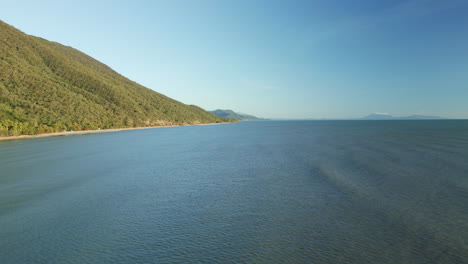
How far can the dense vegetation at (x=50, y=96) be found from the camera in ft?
319

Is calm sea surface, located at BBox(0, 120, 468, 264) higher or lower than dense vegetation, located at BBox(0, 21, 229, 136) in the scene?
lower

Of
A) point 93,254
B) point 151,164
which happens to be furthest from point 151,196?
point 151,164

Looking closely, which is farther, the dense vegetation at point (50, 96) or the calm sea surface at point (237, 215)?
the dense vegetation at point (50, 96)

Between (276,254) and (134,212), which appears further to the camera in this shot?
(134,212)

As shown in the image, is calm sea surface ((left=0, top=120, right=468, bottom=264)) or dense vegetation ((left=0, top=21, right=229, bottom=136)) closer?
calm sea surface ((left=0, top=120, right=468, bottom=264))

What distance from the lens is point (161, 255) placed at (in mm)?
12547

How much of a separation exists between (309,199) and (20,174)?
111ft

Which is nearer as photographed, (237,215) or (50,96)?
(237,215)

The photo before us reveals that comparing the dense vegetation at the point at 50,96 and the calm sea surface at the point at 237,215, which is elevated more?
the dense vegetation at the point at 50,96

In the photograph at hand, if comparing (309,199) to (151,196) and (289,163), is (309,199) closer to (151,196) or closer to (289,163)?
(151,196)

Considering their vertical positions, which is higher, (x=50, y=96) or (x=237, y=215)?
(x=50, y=96)

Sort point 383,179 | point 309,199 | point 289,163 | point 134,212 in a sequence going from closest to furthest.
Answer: point 134,212
point 309,199
point 383,179
point 289,163

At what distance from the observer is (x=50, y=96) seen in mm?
123750

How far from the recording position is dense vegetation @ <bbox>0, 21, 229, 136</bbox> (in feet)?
319
